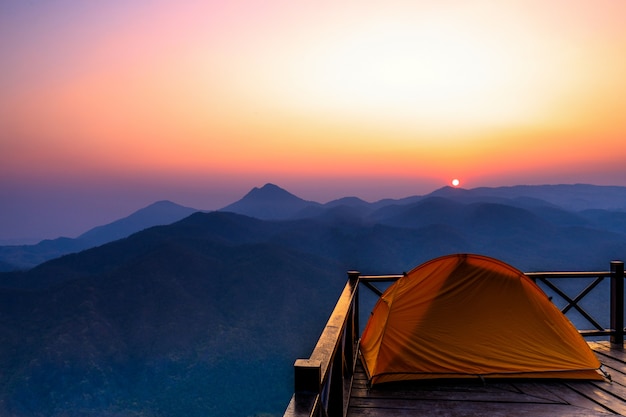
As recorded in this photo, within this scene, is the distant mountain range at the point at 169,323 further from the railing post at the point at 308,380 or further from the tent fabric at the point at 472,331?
the railing post at the point at 308,380

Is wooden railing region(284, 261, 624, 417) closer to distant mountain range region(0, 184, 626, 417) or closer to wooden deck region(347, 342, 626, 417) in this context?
wooden deck region(347, 342, 626, 417)

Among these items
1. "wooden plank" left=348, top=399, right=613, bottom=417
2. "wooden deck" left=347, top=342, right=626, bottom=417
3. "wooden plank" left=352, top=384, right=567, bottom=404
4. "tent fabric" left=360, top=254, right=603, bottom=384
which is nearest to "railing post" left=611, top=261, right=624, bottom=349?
"wooden deck" left=347, top=342, right=626, bottom=417

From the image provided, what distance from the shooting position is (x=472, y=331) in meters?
5.79

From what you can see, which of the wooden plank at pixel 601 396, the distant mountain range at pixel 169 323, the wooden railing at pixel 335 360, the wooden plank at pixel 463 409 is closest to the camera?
the wooden railing at pixel 335 360

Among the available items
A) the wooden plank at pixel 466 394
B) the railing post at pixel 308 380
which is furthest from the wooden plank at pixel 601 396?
the railing post at pixel 308 380

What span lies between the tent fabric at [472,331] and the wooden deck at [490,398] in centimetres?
13

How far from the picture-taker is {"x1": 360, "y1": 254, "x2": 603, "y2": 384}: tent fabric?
5.66m

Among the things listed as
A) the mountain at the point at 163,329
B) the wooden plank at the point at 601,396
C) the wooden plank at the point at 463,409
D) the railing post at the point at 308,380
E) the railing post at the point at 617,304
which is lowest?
the mountain at the point at 163,329

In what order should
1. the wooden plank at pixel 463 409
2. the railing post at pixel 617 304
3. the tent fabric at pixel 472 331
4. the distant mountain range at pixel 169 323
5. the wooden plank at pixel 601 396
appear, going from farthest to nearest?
Answer: 1. the distant mountain range at pixel 169 323
2. the railing post at pixel 617 304
3. the tent fabric at pixel 472 331
4. the wooden plank at pixel 601 396
5. the wooden plank at pixel 463 409

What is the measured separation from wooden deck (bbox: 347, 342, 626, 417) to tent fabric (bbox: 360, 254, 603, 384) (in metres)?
0.13

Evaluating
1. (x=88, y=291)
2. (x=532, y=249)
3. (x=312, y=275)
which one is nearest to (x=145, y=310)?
(x=88, y=291)

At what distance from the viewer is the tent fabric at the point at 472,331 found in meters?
5.66

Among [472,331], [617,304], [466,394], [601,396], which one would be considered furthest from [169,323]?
[601,396]

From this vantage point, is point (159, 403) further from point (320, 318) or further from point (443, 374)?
point (443, 374)
